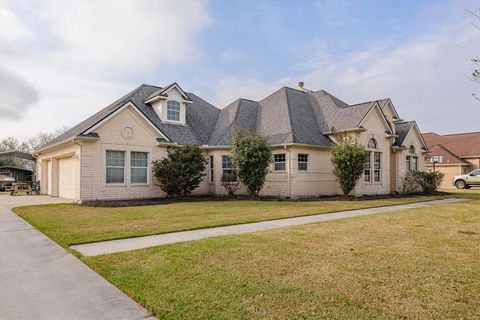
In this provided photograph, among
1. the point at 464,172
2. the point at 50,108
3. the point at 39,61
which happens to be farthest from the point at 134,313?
the point at 464,172

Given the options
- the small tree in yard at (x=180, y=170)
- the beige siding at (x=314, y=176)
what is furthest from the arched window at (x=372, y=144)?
the small tree in yard at (x=180, y=170)

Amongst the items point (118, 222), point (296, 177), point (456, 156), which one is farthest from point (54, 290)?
point (456, 156)

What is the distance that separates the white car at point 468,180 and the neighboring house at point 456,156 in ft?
10.1

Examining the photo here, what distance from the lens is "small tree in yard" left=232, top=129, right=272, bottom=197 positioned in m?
17.7

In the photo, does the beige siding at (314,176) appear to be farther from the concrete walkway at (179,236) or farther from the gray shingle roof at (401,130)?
the concrete walkway at (179,236)

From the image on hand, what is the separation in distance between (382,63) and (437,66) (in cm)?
555

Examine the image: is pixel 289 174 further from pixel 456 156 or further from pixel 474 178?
pixel 456 156

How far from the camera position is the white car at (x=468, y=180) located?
32.1 meters

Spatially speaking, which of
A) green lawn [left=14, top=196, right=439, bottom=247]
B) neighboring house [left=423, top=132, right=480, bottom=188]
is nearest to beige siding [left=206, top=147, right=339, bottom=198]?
green lawn [left=14, top=196, right=439, bottom=247]

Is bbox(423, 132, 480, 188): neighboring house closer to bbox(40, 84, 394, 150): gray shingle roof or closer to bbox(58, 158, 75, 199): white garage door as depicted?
bbox(40, 84, 394, 150): gray shingle roof

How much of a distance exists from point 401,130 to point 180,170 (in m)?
18.4

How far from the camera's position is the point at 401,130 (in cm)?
2541

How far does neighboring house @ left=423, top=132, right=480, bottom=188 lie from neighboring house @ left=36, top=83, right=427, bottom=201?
52.5ft

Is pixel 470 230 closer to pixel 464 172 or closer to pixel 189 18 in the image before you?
pixel 189 18
